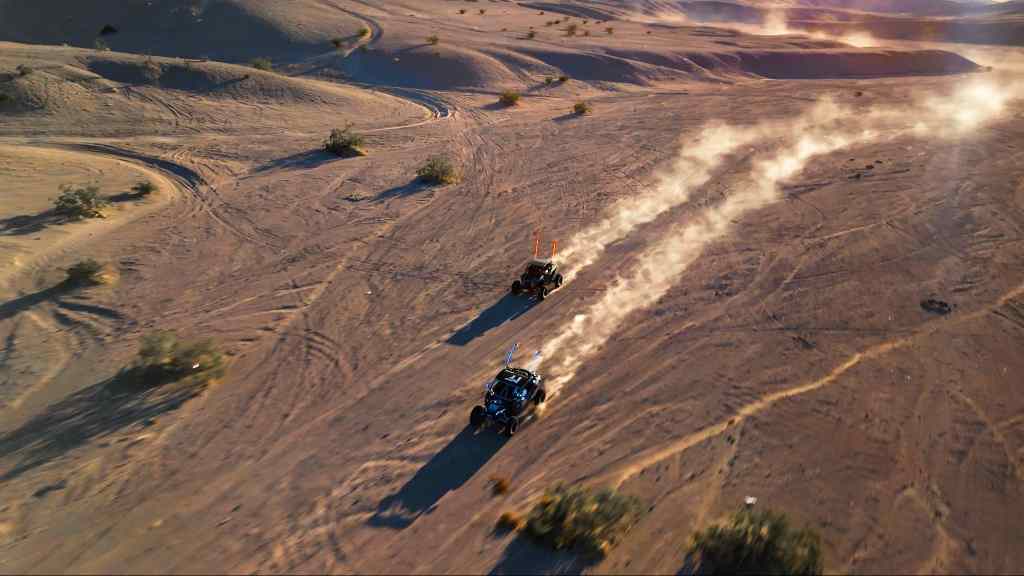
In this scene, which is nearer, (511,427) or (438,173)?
(511,427)

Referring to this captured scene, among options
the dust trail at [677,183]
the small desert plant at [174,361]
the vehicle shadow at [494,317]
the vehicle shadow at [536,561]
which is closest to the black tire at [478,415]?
the vehicle shadow at [536,561]

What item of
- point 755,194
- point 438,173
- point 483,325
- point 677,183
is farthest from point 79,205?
point 755,194

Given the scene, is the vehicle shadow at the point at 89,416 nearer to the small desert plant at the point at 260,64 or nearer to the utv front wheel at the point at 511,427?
the utv front wheel at the point at 511,427

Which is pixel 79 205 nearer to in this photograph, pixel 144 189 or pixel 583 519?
pixel 144 189

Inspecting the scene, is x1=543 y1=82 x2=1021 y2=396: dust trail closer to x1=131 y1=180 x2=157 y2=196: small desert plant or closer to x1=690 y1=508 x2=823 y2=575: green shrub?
x1=690 y1=508 x2=823 y2=575: green shrub

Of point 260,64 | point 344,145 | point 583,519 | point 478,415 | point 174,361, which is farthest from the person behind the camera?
point 260,64

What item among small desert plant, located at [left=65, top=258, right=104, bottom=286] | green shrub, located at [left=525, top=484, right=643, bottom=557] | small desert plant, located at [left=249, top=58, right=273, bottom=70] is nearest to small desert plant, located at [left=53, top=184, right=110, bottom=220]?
small desert plant, located at [left=65, top=258, right=104, bottom=286]

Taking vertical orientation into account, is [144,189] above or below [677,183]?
above
